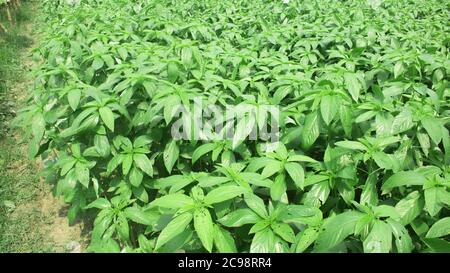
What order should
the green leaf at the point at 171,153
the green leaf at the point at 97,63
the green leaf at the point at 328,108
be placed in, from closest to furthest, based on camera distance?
1. the green leaf at the point at 328,108
2. the green leaf at the point at 171,153
3. the green leaf at the point at 97,63

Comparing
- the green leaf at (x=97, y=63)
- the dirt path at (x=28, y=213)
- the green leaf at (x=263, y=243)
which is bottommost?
the dirt path at (x=28, y=213)

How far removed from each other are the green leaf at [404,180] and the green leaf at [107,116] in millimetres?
1375

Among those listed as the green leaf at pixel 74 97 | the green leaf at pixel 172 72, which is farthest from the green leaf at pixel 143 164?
the green leaf at pixel 172 72

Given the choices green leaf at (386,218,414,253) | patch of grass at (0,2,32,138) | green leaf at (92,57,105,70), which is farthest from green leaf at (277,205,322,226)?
patch of grass at (0,2,32,138)

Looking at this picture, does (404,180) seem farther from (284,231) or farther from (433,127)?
(284,231)

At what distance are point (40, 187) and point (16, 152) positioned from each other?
0.78 metres

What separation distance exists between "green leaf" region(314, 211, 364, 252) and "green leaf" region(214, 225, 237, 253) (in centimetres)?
33

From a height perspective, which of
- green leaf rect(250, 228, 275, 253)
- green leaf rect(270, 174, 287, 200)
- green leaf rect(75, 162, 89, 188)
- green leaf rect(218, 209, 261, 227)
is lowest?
green leaf rect(75, 162, 89, 188)

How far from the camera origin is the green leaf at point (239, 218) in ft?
4.67

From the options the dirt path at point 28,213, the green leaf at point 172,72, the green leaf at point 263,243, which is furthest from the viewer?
the dirt path at point 28,213

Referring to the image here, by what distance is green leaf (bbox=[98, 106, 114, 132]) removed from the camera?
197 centimetres

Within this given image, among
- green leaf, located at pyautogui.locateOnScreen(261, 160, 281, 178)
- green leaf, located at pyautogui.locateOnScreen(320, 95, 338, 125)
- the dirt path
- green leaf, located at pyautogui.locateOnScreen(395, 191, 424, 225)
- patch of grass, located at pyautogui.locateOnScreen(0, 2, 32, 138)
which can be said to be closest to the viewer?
green leaf, located at pyautogui.locateOnScreen(395, 191, 424, 225)

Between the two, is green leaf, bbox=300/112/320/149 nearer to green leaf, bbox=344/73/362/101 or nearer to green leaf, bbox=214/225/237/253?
green leaf, bbox=344/73/362/101

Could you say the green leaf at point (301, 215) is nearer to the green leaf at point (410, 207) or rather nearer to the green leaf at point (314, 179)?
the green leaf at point (314, 179)
